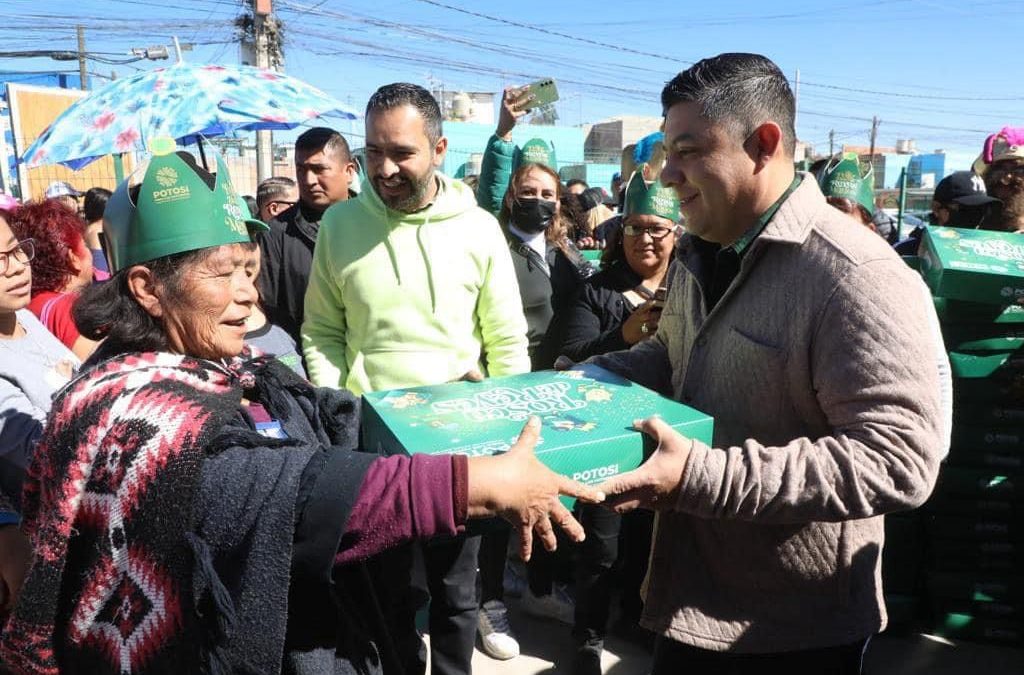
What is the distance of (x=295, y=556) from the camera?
127 centimetres

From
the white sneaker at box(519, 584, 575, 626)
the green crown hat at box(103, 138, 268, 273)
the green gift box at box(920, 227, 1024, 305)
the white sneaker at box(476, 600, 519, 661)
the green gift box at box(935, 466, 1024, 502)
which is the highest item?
the green crown hat at box(103, 138, 268, 273)

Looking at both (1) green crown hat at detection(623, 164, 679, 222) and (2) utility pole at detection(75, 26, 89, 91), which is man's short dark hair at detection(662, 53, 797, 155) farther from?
(2) utility pole at detection(75, 26, 89, 91)

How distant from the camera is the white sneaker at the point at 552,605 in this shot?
389 cm

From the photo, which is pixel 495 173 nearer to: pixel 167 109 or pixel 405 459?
pixel 167 109

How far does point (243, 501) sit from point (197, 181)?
78cm

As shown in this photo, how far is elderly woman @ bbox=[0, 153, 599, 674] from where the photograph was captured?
4.10 feet

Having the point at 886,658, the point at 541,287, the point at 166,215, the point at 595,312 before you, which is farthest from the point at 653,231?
the point at 166,215

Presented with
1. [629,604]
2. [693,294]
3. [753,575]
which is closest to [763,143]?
[693,294]

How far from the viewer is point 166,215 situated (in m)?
1.56

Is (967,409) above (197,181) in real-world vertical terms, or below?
below

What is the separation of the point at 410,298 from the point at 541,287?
127 centimetres

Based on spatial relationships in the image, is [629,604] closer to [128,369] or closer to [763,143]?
[763,143]

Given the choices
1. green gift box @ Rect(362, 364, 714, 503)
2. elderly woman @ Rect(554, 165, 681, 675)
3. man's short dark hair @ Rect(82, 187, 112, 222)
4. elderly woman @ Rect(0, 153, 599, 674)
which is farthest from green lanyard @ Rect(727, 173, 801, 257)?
man's short dark hair @ Rect(82, 187, 112, 222)

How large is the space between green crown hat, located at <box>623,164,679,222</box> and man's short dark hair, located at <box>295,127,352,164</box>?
6.18 ft
